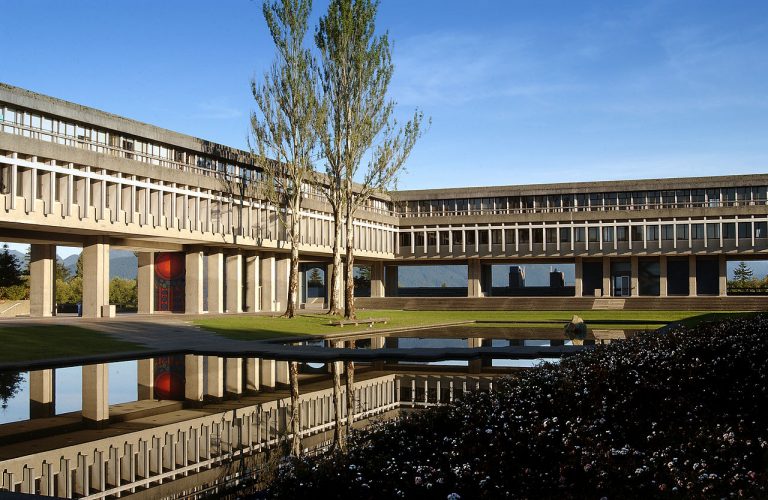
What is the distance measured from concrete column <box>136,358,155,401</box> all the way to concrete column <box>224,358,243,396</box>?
165 cm

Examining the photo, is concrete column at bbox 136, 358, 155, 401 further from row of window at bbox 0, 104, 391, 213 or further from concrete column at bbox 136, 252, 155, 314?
concrete column at bbox 136, 252, 155, 314

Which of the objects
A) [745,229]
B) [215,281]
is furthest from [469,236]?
[215,281]

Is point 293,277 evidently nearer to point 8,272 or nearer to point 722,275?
point 8,272

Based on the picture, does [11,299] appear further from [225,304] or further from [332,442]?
[332,442]

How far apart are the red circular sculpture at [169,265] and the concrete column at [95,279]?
10706mm

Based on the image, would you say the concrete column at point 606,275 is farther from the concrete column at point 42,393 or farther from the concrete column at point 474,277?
the concrete column at point 42,393

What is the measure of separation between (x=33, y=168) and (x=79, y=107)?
241 inches

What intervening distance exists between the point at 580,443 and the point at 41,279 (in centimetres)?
4248

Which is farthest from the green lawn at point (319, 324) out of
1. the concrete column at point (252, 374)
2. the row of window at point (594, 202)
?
the row of window at point (594, 202)

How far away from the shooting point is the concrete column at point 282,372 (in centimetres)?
1806

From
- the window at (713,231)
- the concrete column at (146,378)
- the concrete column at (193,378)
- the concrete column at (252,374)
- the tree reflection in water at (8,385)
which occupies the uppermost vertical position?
the window at (713,231)

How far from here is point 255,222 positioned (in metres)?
54.4

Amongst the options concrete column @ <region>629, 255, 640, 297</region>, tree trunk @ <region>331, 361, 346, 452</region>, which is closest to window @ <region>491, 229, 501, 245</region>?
concrete column @ <region>629, 255, 640, 297</region>

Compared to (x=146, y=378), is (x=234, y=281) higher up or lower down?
higher up
